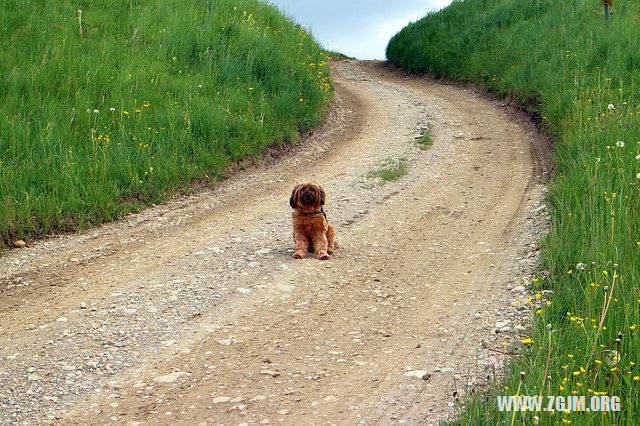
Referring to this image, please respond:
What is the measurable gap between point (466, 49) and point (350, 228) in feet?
51.1

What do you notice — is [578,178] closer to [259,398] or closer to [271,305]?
[271,305]

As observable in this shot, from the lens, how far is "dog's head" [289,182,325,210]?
7.80 m

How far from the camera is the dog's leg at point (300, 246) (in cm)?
806

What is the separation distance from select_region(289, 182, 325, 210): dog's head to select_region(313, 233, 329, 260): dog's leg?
391mm

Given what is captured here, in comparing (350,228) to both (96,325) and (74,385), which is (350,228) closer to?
(96,325)

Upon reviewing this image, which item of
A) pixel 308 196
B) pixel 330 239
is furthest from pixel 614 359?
pixel 330 239

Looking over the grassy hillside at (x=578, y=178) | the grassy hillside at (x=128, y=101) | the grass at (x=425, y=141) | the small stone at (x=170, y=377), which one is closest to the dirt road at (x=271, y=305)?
the small stone at (x=170, y=377)

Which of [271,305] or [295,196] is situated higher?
[295,196]

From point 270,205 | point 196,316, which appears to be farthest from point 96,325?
point 270,205

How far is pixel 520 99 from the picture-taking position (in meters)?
17.5

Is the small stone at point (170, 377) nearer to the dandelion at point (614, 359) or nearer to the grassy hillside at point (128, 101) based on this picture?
the dandelion at point (614, 359)

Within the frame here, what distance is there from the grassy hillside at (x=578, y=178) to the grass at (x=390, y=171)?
9.50 ft

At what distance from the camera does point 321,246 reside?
8086 millimetres

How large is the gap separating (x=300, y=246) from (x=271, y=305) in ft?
5.21
